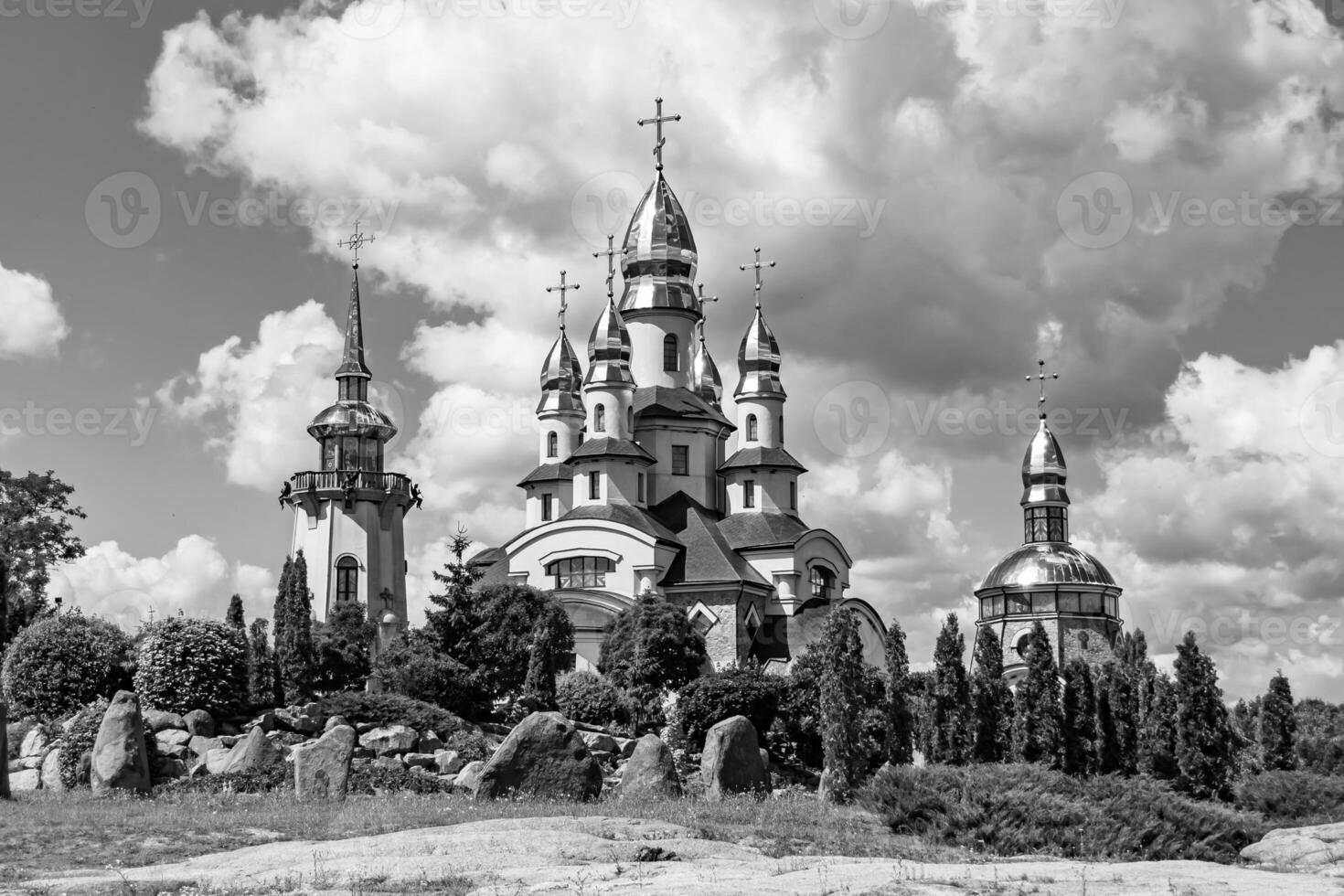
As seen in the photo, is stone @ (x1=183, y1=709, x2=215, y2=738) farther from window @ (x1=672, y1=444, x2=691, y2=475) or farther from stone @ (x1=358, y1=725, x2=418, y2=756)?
window @ (x1=672, y1=444, x2=691, y2=475)

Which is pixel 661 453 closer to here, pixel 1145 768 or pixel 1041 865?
pixel 1145 768

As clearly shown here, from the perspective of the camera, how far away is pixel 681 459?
6706cm

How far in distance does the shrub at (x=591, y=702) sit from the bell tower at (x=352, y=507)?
621 inches

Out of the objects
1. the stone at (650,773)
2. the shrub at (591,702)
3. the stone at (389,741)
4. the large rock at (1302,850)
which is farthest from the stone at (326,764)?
the shrub at (591,702)

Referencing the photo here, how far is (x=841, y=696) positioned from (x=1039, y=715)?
546 inches

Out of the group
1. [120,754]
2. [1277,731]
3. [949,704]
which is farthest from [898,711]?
[120,754]

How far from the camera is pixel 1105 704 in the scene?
161 ft

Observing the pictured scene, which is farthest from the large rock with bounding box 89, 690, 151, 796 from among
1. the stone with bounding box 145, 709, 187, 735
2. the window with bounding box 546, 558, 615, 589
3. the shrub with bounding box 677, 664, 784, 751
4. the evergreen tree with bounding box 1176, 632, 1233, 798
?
the window with bounding box 546, 558, 615, 589

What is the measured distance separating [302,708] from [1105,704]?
85.2ft

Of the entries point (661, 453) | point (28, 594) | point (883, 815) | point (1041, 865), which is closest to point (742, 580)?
point (661, 453)

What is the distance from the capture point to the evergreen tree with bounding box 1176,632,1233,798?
147ft

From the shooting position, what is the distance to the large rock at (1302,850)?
18.6 meters

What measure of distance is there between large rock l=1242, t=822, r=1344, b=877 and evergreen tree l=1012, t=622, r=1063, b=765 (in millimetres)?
25901

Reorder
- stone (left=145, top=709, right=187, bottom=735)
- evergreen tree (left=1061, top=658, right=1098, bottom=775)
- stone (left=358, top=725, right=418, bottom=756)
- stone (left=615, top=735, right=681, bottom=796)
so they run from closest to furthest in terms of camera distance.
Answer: stone (left=615, top=735, right=681, bottom=796)
stone (left=145, top=709, right=187, bottom=735)
stone (left=358, top=725, right=418, bottom=756)
evergreen tree (left=1061, top=658, right=1098, bottom=775)
